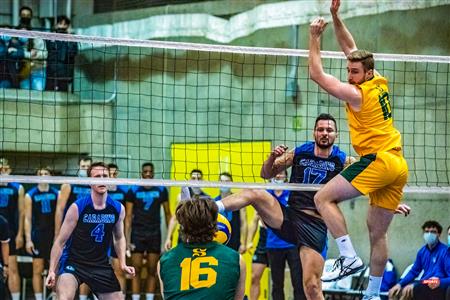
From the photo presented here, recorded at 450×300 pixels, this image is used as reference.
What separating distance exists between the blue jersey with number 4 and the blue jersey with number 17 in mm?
2159

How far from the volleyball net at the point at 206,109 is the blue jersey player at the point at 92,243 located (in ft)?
15.0

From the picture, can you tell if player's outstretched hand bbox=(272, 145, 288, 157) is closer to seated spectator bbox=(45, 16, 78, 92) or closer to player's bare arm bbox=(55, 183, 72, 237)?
player's bare arm bbox=(55, 183, 72, 237)

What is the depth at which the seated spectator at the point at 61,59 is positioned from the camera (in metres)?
19.5

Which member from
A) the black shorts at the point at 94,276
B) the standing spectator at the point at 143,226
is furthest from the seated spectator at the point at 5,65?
the black shorts at the point at 94,276

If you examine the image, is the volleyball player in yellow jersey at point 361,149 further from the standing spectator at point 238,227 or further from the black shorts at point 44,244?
the black shorts at point 44,244

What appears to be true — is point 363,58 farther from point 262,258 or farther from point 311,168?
point 262,258

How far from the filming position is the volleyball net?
1689 centimetres

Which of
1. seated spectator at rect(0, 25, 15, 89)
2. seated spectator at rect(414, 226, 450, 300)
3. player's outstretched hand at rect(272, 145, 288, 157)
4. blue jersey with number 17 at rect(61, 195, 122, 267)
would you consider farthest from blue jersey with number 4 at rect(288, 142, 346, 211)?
seated spectator at rect(0, 25, 15, 89)

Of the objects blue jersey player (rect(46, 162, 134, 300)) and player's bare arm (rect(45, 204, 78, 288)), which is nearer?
player's bare arm (rect(45, 204, 78, 288))

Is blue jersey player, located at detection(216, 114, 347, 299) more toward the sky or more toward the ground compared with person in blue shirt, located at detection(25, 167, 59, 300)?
more toward the sky

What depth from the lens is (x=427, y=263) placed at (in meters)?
14.8

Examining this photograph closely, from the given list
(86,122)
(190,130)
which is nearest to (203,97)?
(190,130)

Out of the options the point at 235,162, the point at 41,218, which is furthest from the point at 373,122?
the point at 235,162

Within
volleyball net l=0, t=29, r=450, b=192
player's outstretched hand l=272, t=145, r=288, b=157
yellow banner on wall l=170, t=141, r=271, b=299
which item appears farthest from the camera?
yellow banner on wall l=170, t=141, r=271, b=299
